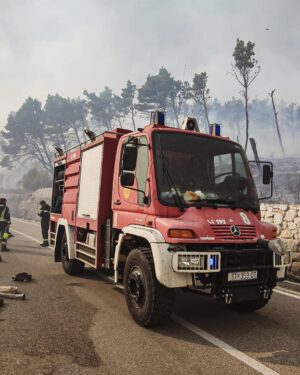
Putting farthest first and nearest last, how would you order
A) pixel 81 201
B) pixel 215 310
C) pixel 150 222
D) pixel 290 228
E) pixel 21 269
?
pixel 290 228, pixel 21 269, pixel 81 201, pixel 215 310, pixel 150 222

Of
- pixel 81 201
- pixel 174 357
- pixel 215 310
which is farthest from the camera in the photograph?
pixel 81 201

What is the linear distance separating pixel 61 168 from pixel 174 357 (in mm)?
6344

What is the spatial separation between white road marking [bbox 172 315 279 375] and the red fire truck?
1.48 feet

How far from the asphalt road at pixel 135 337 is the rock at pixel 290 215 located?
12.7ft

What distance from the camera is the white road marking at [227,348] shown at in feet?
12.0

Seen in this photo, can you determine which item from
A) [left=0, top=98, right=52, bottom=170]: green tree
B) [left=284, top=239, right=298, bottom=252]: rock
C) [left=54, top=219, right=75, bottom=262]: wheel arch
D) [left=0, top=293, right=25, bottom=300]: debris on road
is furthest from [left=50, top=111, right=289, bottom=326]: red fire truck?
[left=0, top=98, right=52, bottom=170]: green tree

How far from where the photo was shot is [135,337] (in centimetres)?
446

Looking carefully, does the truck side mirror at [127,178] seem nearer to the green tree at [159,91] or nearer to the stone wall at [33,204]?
the stone wall at [33,204]

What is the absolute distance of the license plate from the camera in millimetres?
4562

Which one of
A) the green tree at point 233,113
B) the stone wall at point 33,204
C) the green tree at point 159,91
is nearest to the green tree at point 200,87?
the green tree at point 159,91

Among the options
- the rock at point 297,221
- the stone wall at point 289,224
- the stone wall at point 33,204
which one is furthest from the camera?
the stone wall at point 33,204

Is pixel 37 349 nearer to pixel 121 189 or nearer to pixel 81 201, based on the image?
pixel 121 189

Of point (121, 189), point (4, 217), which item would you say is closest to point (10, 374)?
point (121, 189)

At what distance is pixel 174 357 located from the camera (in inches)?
154
